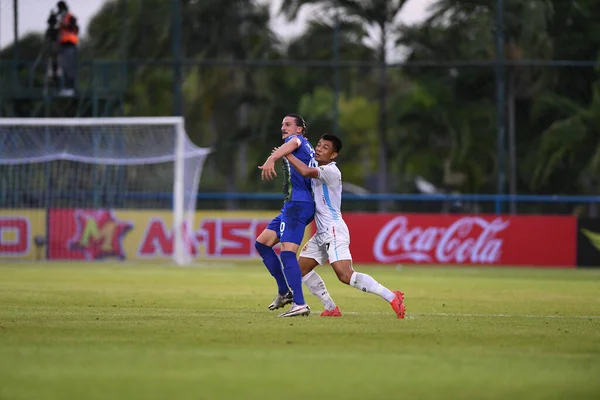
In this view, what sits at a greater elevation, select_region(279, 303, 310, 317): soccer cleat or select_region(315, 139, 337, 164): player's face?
select_region(315, 139, 337, 164): player's face

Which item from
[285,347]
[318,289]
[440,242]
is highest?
[318,289]

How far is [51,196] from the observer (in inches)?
1214

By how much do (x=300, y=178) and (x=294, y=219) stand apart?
1.37 ft

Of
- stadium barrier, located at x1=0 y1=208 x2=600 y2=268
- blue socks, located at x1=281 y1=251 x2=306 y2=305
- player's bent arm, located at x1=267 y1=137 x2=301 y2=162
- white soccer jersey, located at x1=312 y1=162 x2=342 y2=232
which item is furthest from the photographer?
stadium barrier, located at x1=0 y1=208 x2=600 y2=268

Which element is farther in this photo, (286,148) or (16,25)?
(16,25)

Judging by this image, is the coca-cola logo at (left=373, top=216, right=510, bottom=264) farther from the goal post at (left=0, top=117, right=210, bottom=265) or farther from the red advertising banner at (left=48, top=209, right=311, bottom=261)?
the goal post at (left=0, top=117, right=210, bottom=265)

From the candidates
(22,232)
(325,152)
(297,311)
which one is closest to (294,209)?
(325,152)

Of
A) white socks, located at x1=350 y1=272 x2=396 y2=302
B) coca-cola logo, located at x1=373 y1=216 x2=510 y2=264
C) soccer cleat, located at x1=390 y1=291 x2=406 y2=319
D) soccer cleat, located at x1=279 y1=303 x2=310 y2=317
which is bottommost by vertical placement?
coca-cola logo, located at x1=373 y1=216 x2=510 y2=264

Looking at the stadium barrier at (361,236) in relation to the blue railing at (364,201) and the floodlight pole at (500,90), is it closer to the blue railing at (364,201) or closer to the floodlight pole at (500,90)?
the blue railing at (364,201)

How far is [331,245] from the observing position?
1249 centimetres

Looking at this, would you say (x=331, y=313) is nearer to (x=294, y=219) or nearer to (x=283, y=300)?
Answer: (x=283, y=300)

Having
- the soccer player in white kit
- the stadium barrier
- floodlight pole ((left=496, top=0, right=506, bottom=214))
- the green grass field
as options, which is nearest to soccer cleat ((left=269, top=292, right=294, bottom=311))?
the green grass field

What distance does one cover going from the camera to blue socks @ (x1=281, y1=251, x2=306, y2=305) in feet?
40.6

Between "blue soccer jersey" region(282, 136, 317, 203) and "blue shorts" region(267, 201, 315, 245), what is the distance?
6cm
